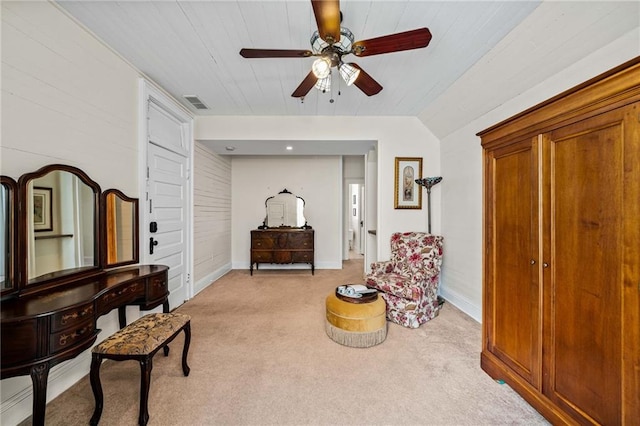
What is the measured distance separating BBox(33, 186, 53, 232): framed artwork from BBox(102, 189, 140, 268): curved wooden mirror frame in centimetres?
40

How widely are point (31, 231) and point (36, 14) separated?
145cm

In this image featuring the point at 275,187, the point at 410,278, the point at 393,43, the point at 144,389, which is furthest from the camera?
the point at 275,187

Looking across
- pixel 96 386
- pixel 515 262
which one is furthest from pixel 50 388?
pixel 515 262

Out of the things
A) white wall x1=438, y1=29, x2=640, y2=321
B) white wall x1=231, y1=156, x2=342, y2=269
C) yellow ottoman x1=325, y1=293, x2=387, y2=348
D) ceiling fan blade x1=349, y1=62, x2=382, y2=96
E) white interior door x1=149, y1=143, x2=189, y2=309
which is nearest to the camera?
ceiling fan blade x1=349, y1=62, x2=382, y2=96

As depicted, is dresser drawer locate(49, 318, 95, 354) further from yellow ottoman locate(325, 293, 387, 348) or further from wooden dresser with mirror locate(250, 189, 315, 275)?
wooden dresser with mirror locate(250, 189, 315, 275)

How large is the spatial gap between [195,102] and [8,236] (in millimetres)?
2535

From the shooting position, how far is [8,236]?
4.68ft

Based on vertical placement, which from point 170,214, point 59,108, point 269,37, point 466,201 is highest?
point 269,37

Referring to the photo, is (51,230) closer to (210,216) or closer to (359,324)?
(359,324)

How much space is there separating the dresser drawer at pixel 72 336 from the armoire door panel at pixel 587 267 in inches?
106

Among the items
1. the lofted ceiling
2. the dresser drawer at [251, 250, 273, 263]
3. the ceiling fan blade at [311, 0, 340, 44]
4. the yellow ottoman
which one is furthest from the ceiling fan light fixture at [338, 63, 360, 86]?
the dresser drawer at [251, 250, 273, 263]

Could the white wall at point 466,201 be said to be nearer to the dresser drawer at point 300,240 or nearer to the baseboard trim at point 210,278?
the dresser drawer at point 300,240

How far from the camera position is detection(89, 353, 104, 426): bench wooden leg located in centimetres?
151

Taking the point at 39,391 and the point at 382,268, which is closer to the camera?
the point at 39,391
